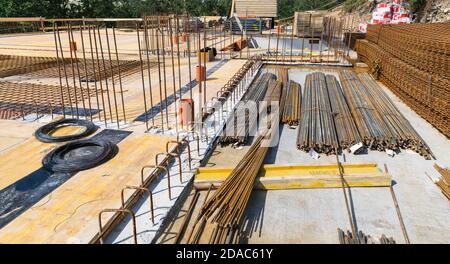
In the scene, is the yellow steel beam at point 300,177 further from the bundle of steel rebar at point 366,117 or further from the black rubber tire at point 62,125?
the black rubber tire at point 62,125

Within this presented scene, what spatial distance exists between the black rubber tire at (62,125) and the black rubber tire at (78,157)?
0.54m

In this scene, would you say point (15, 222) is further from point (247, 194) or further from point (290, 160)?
point (290, 160)

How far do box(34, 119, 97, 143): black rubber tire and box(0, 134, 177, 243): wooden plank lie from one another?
5.26 ft

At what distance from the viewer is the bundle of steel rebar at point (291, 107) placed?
35.4 ft

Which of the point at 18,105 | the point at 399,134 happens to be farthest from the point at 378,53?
the point at 18,105

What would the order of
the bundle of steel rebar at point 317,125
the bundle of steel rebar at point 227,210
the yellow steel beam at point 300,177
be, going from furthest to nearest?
the bundle of steel rebar at point 317,125 → the yellow steel beam at point 300,177 → the bundle of steel rebar at point 227,210

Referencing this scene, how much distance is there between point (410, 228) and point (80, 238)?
568cm

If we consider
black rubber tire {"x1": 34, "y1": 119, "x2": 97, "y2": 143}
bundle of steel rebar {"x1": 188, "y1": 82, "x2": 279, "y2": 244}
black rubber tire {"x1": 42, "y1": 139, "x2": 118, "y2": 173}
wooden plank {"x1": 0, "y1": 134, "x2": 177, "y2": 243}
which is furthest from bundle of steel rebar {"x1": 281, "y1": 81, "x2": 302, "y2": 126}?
black rubber tire {"x1": 34, "y1": 119, "x2": 97, "y2": 143}

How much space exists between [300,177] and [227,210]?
206cm

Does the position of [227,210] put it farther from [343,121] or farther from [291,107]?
[291,107]

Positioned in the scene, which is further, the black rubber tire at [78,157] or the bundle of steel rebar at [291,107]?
the bundle of steel rebar at [291,107]

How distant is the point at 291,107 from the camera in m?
11.8

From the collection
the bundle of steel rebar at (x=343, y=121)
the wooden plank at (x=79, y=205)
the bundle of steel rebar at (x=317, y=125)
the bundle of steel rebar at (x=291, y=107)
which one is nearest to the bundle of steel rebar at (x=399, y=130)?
the bundle of steel rebar at (x=343, y=121)

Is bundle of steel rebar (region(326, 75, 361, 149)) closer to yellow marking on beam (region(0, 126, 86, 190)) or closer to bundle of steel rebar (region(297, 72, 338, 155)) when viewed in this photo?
bundle of steel rebar (region(297, 72, 338, 155))
